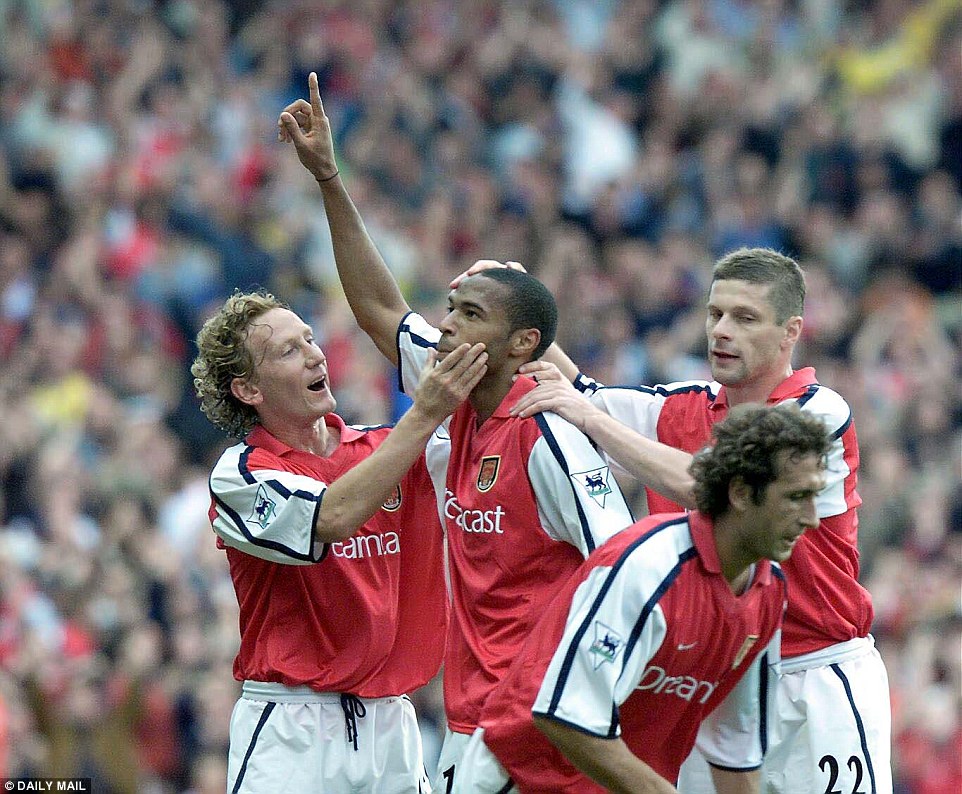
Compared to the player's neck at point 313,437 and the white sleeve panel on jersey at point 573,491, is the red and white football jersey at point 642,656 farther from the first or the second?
the player's neck at point 313,437

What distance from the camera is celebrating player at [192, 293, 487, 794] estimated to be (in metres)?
5.59

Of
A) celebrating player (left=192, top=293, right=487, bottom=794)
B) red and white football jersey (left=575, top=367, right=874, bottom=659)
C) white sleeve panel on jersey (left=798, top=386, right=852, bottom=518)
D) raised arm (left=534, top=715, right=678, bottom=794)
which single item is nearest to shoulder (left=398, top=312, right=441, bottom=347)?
celebrating player (left=192, top=293, right=487, bottom=794)

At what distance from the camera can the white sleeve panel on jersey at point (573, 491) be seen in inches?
194

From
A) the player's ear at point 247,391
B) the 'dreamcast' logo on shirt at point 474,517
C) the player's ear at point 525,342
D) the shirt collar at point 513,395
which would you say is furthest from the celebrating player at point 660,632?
the player's ear at point 247,391

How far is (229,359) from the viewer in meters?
5.75

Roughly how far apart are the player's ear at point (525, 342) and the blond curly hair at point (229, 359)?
0.95 meters

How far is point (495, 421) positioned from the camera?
5262mm

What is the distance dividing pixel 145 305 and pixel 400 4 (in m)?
4.99

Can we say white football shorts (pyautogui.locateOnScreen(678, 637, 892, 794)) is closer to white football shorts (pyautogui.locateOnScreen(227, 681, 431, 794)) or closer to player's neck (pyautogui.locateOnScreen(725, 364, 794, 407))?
player's neck (pyautogui.locateOnScreen(725, 364, 794, 407))

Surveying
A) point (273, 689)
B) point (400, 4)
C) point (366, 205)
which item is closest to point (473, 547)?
point (273, 689)

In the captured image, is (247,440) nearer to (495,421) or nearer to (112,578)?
(495,421)

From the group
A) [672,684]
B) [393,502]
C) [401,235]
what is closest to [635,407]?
[393,502]

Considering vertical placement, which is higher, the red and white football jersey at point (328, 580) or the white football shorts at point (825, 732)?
the red and white football jersey at point (328, 580)

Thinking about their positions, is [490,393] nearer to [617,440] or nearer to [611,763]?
[617,440]
